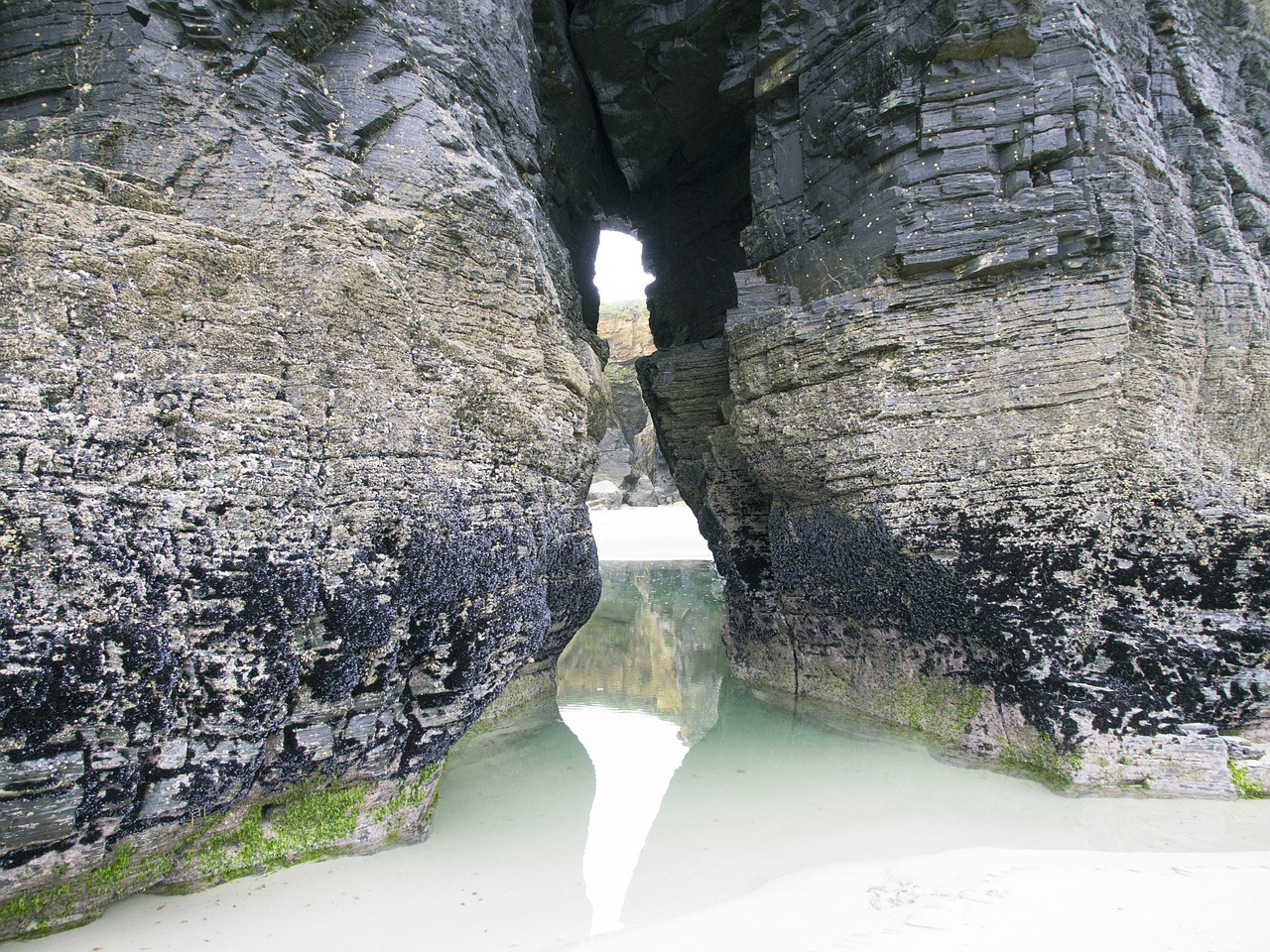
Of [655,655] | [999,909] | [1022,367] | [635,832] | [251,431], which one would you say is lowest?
[655,655]

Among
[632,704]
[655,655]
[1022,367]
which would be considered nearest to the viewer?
[1022,367]

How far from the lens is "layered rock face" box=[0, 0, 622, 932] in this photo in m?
3.08

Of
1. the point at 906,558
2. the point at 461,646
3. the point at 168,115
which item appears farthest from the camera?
the point at 906,558

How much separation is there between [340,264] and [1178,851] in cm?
668

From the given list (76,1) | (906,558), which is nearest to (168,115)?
(76,1)

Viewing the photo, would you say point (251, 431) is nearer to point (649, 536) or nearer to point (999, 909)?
point (999, 909)

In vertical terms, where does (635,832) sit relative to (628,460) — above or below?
below

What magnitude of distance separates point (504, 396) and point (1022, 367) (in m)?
4.42

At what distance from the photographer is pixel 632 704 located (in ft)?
29.0

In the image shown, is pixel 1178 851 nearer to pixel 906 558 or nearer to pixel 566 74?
pixel 906 558

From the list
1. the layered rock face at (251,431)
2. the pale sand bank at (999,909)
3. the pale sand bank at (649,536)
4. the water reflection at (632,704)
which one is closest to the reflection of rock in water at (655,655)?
the water reflection at (632,704)

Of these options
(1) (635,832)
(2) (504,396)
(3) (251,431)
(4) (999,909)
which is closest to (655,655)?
(1) (635,832)

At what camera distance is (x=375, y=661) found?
13.3 ft

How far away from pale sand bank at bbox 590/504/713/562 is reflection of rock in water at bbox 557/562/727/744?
4.89 m
